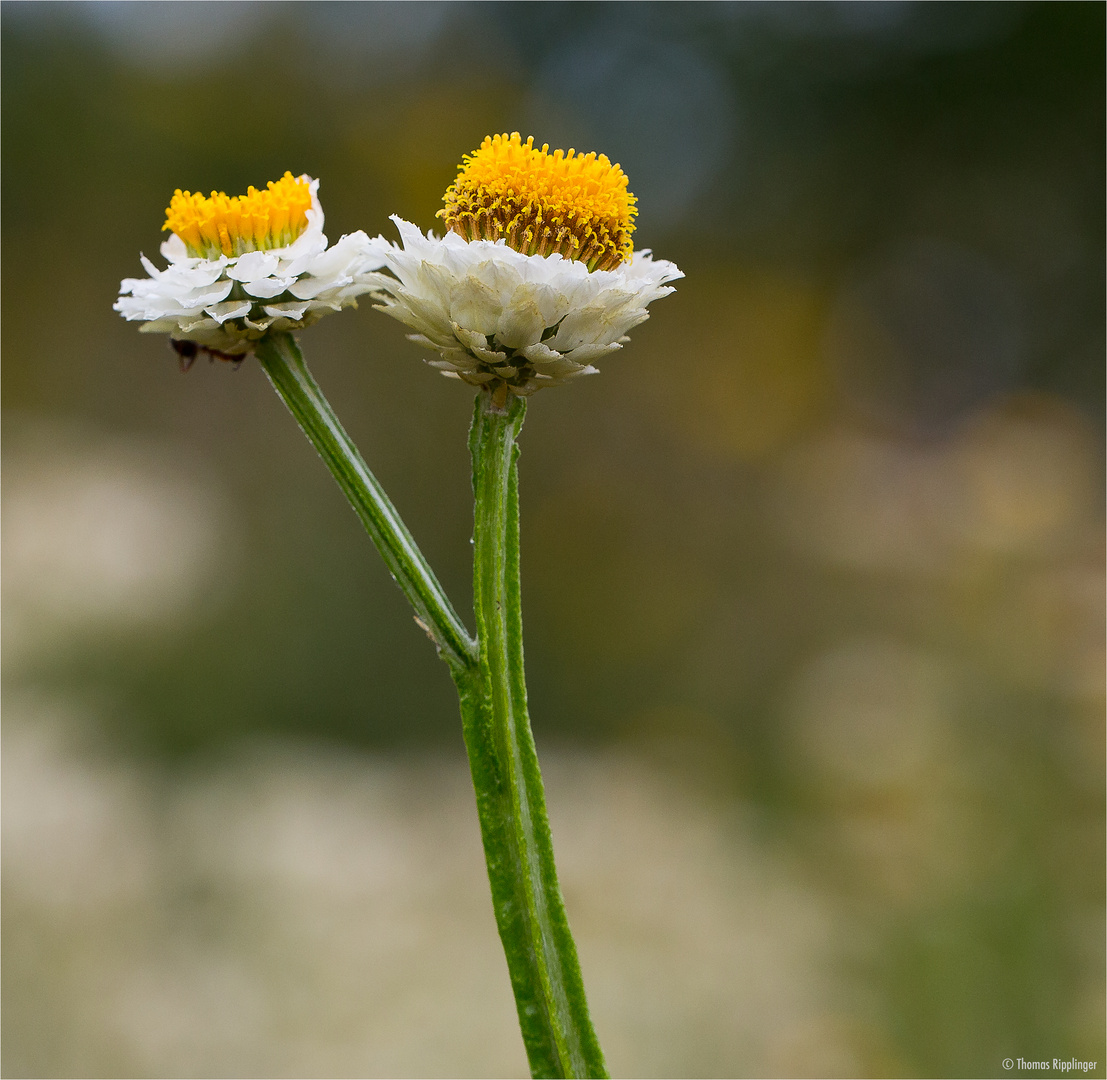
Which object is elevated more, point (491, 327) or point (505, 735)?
point (491, 327)

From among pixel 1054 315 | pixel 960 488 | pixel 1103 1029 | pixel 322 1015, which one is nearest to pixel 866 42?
pixel 1054 315

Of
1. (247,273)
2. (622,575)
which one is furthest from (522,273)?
(622,575)

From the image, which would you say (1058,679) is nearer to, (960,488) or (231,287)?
(960,488)

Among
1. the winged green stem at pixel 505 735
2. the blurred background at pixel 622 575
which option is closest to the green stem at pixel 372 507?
the winged green stem at pixel 505 735

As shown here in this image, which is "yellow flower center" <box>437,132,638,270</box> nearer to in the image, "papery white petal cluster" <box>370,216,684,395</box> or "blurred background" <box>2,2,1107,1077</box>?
"papery white petal cluster" <box>370,216,684,395</box>

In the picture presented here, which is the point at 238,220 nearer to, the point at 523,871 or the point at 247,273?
the point at 247,273

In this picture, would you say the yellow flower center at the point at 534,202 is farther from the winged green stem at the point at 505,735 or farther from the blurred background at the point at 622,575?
the blurred background at the point at 622,575
